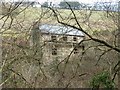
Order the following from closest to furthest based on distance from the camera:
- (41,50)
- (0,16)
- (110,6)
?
(0,16)
(110,6)
(41,50)

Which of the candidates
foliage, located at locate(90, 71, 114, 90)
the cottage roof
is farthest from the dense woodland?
the cottage roof

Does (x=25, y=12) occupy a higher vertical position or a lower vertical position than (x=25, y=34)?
higher

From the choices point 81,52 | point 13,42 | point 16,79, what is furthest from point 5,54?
point 81,52

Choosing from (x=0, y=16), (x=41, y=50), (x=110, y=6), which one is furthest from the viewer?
(x=41, y=50)

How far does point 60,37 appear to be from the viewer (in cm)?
492

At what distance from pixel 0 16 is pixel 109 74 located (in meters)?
2.17

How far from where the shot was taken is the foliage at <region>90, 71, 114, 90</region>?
488cm

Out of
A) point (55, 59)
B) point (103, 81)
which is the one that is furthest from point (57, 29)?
point (103, 81)

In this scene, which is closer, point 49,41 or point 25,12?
point 25,12

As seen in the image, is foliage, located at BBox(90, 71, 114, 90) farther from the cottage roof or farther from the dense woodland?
the cottage roof

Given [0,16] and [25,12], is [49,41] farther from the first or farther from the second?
[0,16]

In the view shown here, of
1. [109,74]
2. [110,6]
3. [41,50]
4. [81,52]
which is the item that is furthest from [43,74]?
[110,6]

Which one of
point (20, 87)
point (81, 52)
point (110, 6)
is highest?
point (110, 6)

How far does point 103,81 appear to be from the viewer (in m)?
4.93
